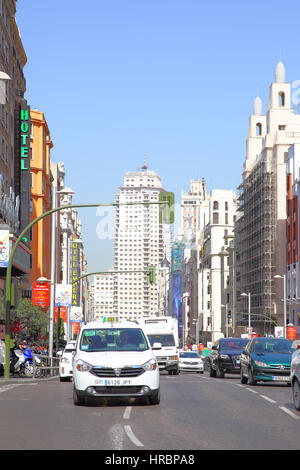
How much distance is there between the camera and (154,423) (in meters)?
14.7

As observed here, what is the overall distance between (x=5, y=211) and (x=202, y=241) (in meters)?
142

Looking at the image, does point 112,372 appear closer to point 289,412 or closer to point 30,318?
point 289,412

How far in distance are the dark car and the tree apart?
22698 millimetres

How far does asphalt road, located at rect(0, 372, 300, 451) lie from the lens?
38.9 ft

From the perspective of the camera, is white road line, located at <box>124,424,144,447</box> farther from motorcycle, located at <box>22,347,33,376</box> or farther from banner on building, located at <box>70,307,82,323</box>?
banner on building, located at <box>70,307,82,323</box>

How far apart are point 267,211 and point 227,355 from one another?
267 feet

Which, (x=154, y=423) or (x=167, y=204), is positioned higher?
(x=167, y=204)

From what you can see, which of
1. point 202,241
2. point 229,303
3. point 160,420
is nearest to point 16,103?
point 160,420

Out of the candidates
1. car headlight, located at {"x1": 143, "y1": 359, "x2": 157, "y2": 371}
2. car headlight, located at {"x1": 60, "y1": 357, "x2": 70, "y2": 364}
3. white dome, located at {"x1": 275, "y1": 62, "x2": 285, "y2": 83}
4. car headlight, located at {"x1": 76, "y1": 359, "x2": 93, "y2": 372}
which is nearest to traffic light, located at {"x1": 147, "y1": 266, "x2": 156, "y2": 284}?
car headlight, located at {"x1": 60, "y1": 357, "x2": 70, "y2": 364}

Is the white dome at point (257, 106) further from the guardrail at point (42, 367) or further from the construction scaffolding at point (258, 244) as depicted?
the guardrail at point (42, 367)

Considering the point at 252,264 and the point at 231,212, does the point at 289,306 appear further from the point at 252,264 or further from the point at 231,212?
the point at 231,212

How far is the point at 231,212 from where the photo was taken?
177750 millimetres

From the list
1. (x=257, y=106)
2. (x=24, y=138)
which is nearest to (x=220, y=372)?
(x=24, y=138)

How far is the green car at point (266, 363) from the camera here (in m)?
26.5
